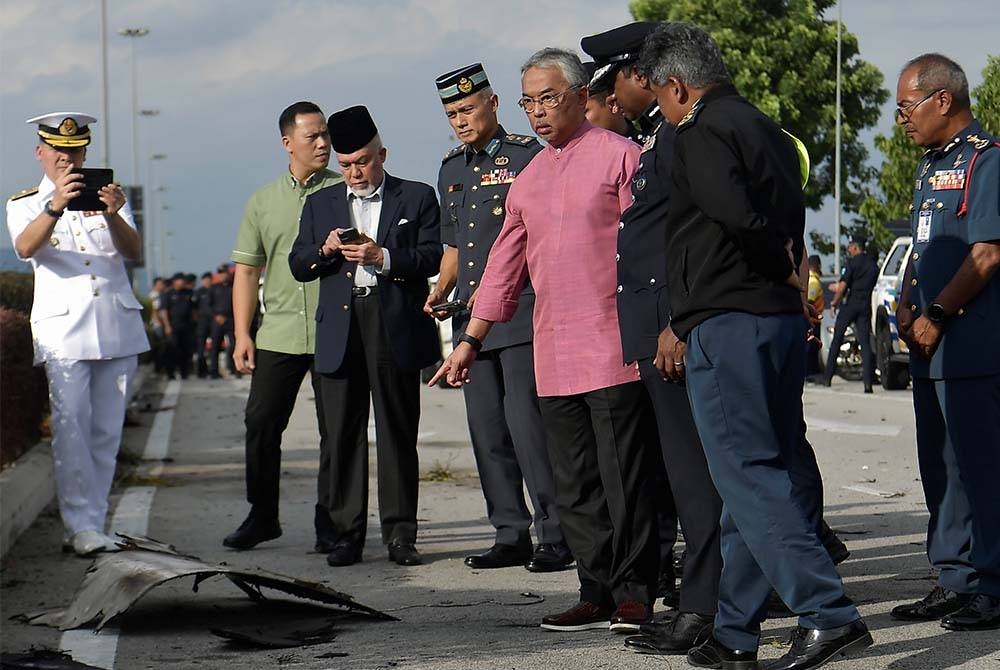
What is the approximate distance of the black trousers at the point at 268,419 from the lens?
929 centimetres

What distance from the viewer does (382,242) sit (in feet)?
28.8

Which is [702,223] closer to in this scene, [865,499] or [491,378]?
[491,378]

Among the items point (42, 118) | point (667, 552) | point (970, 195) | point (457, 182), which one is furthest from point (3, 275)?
point (970, 195)

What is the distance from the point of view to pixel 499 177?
8195 millimetres

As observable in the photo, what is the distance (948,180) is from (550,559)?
271 cm

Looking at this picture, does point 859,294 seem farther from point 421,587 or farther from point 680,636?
point 680,636

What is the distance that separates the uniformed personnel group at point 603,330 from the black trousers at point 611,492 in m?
0.01

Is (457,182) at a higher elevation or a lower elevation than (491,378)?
higher

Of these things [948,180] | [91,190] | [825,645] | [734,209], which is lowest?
[825,645]

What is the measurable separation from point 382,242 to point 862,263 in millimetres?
14931

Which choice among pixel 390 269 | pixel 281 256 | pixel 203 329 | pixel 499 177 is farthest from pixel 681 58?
pixel 203 329

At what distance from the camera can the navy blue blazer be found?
8727 millimetres

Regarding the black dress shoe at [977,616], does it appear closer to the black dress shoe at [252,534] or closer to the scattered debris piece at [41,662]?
the scattered debris piece at [41,662]

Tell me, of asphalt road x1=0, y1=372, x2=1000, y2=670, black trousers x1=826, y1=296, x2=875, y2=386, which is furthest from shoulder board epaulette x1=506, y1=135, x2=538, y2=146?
black trousers x1=826, y1=296, x2=875, y2=386
